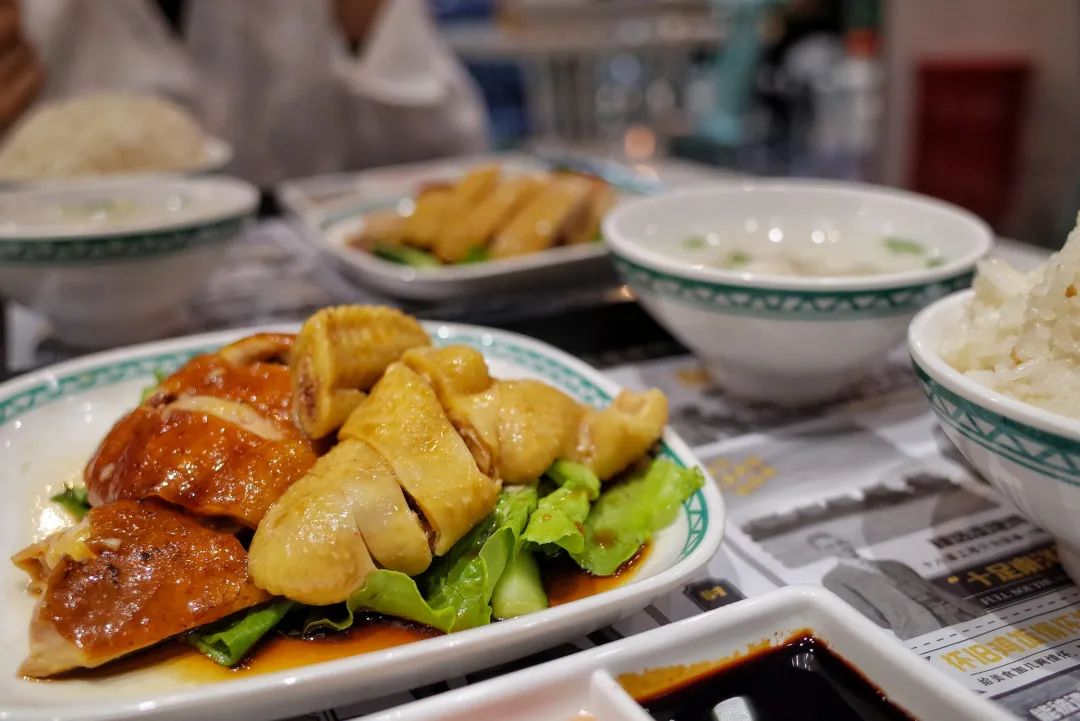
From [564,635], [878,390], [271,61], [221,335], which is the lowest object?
[878,390]

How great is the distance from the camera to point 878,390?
5.85 ft

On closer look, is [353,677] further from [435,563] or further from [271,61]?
[271,61]

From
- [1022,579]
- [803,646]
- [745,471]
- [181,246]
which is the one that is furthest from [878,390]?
[181,246]

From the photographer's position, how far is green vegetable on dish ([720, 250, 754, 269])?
1.82m

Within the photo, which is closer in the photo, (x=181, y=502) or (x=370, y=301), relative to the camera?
(x=181, y=502)

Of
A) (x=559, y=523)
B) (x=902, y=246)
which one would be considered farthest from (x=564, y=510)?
(x=902, y=246)

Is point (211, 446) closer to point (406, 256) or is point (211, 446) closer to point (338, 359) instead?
point (338, 359)

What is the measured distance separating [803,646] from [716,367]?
2.86ft

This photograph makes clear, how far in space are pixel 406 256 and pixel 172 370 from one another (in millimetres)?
944

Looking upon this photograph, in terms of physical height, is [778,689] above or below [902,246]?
below

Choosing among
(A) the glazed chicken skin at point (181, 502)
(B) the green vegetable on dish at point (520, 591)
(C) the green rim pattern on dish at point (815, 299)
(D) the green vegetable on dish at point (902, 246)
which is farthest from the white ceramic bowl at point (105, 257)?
(D) the green vegetable on dish at point (902, 246)

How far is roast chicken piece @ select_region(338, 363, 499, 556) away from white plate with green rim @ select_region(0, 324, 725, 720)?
0.58ft

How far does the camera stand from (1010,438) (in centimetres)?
97

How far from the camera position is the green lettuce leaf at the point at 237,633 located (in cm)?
100
